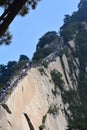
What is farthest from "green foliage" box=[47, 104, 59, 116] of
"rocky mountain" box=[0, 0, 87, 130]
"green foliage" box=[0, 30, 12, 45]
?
"green foliage" box=[0, 30, 12, 45]

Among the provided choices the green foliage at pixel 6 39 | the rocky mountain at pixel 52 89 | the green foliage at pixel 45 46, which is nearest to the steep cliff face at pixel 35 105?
the rocky mountain at pixel 52 89

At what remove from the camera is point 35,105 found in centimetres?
4016

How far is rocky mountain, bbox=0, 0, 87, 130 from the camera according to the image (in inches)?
1328

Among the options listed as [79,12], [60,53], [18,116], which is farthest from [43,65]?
[79,12]

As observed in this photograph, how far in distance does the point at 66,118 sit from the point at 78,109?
11.6 feet

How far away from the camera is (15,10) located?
30.0 ft

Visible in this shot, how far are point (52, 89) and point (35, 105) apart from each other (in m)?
9.95

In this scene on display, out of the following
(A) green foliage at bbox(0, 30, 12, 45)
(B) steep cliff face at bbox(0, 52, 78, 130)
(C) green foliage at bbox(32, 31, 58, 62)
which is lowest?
(A) green foliage at bbox(0, 30, 12, 45)

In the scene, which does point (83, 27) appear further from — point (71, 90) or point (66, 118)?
point (66, 118)

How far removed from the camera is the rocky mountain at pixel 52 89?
33719 mm

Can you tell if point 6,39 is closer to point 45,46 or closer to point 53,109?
point 53,109

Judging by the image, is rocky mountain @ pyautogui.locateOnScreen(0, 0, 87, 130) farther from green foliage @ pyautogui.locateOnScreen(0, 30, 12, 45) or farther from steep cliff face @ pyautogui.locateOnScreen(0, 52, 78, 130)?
green foliage @ pyautogui.locateOnScreen(0, 30, 12, 45)

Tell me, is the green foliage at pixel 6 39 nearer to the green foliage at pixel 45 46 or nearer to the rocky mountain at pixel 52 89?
the rocky mountain at pixel 52 89

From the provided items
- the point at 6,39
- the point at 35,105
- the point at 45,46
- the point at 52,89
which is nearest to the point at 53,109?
the point at 52,89
